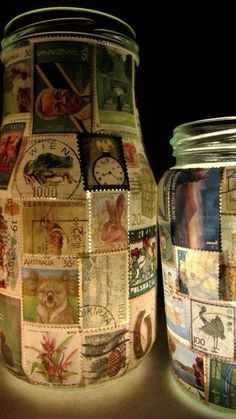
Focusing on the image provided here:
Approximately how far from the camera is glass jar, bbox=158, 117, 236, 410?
0.45 m

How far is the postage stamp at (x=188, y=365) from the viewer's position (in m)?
0.48

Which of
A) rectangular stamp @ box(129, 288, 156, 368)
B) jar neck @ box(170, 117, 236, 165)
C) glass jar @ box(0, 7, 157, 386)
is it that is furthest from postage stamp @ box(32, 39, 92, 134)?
rectangular stamp @ box(129, 288, 156, 368)

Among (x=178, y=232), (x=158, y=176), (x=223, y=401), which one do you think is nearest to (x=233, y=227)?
(x=178, y=232)

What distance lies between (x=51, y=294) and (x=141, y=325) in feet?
0.42

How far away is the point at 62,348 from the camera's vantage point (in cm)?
49

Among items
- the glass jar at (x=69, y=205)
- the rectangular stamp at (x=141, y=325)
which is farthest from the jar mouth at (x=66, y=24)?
the rectangular stamp at (x=141, y=325)

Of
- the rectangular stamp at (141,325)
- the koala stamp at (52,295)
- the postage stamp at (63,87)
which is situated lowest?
the rectangular stamp at (141,325)

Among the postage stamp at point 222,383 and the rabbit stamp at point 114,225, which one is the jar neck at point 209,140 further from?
the postage stamp at point 222,383

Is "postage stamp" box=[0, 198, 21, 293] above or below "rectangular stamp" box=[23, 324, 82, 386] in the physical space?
above

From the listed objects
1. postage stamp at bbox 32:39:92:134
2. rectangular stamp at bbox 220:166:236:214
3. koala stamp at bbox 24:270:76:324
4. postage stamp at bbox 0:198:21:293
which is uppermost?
postage stamp at bbox 32:39:92:134

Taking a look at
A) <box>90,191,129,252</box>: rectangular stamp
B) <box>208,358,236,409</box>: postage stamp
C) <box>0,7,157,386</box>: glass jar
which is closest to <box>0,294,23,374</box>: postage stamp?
<box>0,7,157,386</box>: glass jar

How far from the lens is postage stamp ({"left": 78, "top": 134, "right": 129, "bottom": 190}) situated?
479 mm

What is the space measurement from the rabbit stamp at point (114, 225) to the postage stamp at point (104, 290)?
2cm

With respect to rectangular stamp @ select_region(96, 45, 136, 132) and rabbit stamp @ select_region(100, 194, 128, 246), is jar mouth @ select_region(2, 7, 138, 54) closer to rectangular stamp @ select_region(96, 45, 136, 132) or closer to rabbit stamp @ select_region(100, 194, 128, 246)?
rectangular stamp @ select_region(96, 45, 136, 132)
